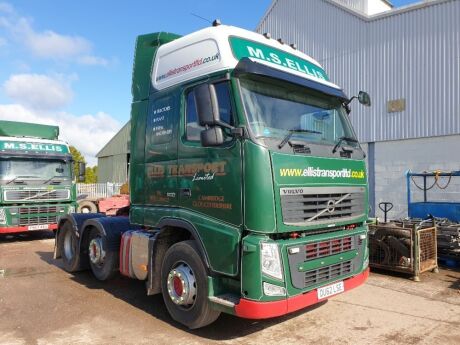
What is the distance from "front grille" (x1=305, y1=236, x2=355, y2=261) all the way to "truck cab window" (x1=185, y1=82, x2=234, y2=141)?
5.09 ft

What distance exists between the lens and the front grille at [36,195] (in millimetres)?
10711

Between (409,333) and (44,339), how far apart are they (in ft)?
13.3

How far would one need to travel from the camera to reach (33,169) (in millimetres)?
11312

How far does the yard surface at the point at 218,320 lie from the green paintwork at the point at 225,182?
68cm

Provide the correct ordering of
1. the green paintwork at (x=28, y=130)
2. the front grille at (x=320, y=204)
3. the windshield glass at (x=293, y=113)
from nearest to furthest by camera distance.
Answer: the front grille at (x=320, y=204) < the windshield glass at (x=293, y=113) < the green paintwork at (x=28, y=130)

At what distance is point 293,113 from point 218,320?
2.68 m

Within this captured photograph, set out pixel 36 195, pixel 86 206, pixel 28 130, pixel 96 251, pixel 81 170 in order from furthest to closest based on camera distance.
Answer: pixel 86 206 < pixel 81 170 < pixel 28 130 < pixel 36 195 < pixel 96 251

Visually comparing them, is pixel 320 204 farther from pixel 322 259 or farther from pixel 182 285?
pixel 182 285

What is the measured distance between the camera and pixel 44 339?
443cm

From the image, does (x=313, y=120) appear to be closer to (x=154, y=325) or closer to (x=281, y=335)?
(x=281, y=335)

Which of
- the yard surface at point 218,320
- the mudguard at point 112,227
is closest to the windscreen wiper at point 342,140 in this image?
the yard surface at point 218,320

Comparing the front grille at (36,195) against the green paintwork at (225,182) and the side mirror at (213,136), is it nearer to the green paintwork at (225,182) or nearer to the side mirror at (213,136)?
the green paintwork at (225,182)

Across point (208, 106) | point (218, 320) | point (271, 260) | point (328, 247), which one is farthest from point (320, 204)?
point (218, 320)

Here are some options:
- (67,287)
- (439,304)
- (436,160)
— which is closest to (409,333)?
(439,304)
